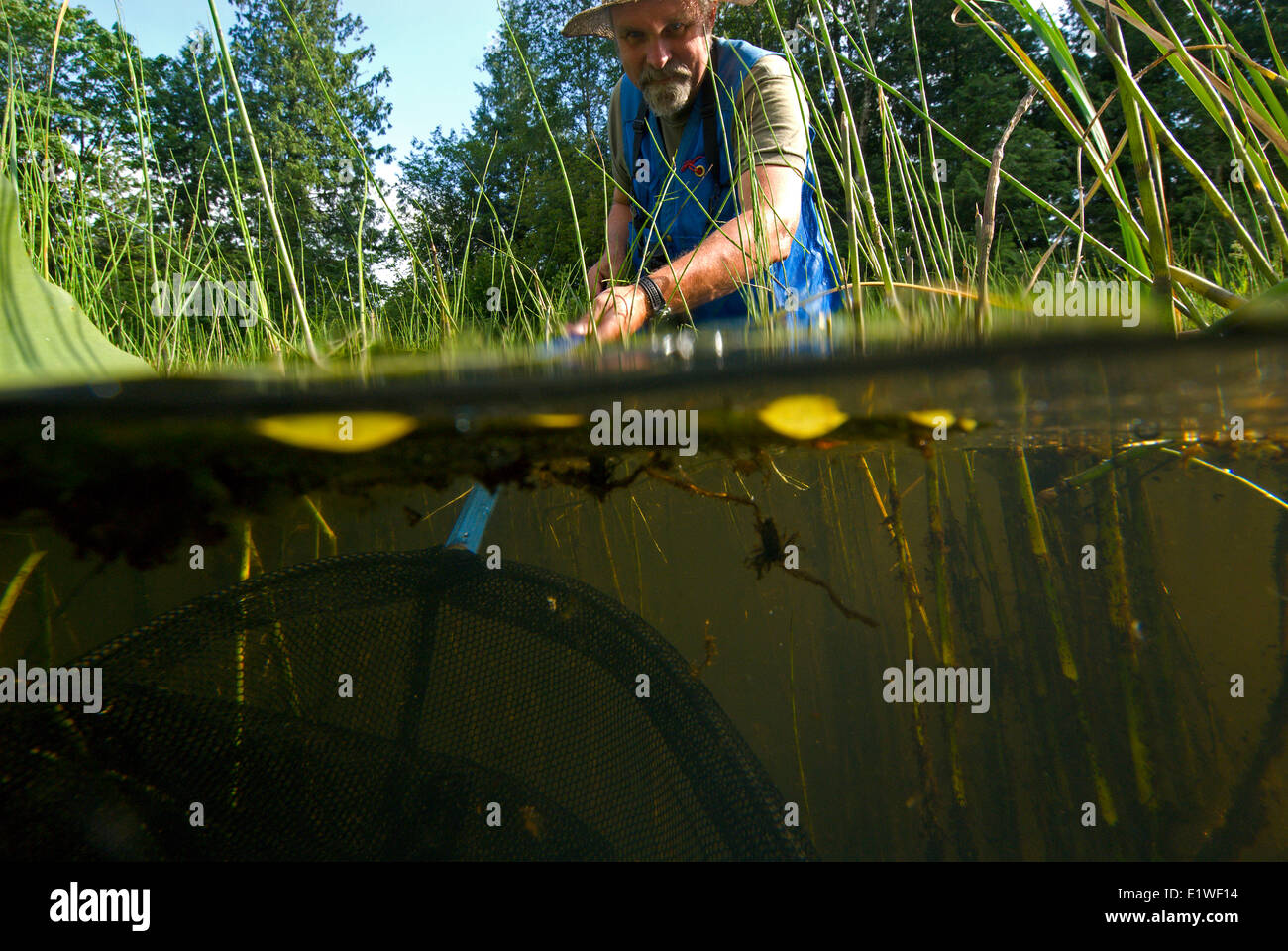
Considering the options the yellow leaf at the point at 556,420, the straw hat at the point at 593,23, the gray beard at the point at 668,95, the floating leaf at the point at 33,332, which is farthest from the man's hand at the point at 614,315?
the straw hat at the point at 593,23

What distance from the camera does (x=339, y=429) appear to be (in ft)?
2.47

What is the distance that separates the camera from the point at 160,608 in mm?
1065

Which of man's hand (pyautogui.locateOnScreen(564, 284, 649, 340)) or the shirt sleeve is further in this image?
the shirt sleeve

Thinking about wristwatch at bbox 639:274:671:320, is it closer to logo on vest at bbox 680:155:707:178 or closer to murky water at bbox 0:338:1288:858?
murky water at bbox 0:338:1288:858

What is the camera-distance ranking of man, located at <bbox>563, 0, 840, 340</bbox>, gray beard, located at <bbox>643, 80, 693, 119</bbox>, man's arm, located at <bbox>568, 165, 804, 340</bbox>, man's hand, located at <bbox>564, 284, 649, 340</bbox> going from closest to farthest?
man's hand, located at <bbox>564, 284, 649, 340</bbox>
man's arm, located at <bbox>568, 165, 804, 340</bbox>
man, located at <bbox>563, 0, 840, 340</bbox>
gray beard, located at <bbox>643, 80, 693, 119</bbox>

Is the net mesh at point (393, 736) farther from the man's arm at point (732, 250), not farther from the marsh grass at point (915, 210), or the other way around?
the man's arm at point (732, 250)

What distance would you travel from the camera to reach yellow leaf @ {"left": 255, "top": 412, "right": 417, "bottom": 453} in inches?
28.9

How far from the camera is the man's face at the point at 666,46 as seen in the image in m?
1.83

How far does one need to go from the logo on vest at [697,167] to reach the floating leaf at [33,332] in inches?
57.6

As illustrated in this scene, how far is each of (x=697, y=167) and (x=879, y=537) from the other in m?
1.18

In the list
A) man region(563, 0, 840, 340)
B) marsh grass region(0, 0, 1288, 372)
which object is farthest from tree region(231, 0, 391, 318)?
man region(563, 0, 840, 340)

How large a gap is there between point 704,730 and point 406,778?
37 cm

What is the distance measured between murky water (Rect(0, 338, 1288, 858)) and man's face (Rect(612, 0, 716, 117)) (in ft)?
4.22
